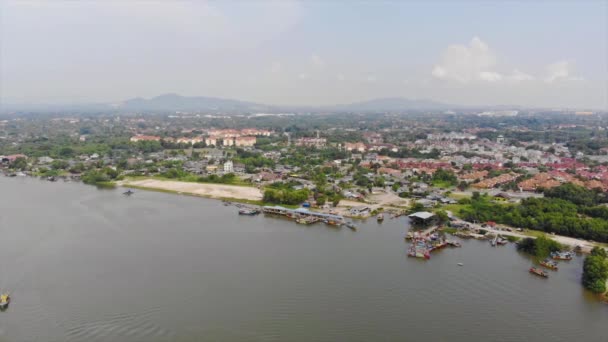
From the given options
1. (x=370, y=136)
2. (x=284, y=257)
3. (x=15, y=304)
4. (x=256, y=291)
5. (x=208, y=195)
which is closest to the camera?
(x=15, y=304)

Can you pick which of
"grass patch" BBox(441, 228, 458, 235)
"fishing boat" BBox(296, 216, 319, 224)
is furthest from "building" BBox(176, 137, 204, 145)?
"grass patch" BBox(441, 228, 458, 235)

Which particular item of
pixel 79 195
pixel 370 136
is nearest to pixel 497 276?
pixel 79 195

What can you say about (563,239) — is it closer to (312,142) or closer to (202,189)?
(202,189)

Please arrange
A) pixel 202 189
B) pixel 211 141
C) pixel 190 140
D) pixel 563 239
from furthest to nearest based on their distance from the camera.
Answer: pixel 190 140 < pixel 211 141 < pixel 202 189 < pixel 563 239

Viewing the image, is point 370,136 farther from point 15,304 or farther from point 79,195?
point 15,304

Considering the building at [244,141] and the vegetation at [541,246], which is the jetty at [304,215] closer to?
the vegetation at [541,246]

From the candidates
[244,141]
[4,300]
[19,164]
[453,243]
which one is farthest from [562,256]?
[244,141]

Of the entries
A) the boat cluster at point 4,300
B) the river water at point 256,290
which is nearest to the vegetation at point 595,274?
the river water at point 256,290

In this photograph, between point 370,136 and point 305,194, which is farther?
point 370,136
